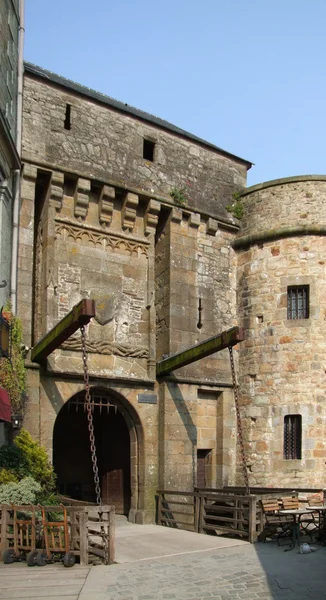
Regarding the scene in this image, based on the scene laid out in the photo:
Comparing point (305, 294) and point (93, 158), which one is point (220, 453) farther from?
point (93, 158)

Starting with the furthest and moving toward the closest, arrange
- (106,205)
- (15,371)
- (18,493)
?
(106,205)
(15,371)
(18,493)

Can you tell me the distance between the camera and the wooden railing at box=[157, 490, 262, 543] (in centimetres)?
1212

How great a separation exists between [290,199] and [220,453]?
18.9 feet

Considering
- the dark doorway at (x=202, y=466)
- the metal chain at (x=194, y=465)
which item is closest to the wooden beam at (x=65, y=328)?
the metal chain at (x=194, y=465)

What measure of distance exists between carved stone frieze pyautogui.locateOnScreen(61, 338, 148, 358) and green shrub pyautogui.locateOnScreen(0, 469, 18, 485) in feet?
10.3

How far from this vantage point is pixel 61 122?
14.5 m

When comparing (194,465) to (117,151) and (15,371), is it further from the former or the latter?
(117,151)

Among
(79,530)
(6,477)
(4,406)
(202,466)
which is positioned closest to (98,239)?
(4,406)

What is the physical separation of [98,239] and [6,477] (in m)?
5.54

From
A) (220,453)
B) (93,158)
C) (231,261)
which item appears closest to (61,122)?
(93,158)

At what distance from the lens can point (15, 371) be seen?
12.5m

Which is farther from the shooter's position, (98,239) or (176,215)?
(176,215)

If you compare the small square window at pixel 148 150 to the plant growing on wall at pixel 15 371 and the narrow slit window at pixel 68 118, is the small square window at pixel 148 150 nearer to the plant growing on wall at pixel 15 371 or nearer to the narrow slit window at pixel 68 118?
the narrow slit window at pixel 68 118

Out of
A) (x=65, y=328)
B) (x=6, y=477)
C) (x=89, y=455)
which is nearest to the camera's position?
(x=6, y=477)
